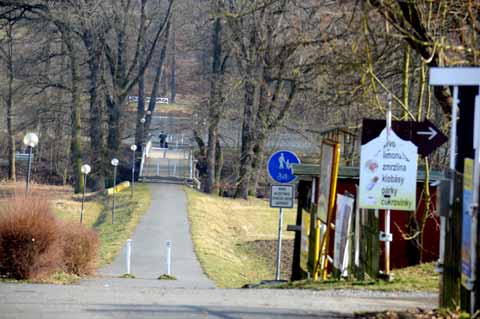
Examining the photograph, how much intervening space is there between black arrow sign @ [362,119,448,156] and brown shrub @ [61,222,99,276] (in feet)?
25.3

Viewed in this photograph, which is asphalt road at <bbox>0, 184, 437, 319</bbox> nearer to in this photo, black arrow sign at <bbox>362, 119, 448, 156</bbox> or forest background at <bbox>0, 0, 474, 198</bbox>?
black arrow sign at <bbox>362, 119, 448, 156</bbox>

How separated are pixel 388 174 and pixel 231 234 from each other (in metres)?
23.7

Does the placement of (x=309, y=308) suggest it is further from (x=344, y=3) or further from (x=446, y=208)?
(x=344, y=3)

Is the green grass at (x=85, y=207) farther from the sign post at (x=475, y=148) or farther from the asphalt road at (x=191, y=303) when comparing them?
the sign post at (x=475, y=148)

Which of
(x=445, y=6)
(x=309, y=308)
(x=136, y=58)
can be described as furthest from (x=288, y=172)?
(x=136, y=58)

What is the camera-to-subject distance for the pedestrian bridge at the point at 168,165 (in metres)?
57.5

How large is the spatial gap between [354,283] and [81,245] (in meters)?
8.02

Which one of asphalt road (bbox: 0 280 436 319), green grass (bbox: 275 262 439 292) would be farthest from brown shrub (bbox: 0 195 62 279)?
green grass (bbox: 275 262 439 292)

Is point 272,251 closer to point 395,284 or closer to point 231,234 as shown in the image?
point 231,234

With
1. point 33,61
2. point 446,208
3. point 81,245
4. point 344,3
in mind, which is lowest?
point 81,245

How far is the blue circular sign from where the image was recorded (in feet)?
68.5

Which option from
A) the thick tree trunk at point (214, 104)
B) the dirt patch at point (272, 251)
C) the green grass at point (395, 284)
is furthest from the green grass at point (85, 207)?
the green grass at point (395, 284)

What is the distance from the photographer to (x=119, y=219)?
38.3m

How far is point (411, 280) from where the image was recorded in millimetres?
14758
